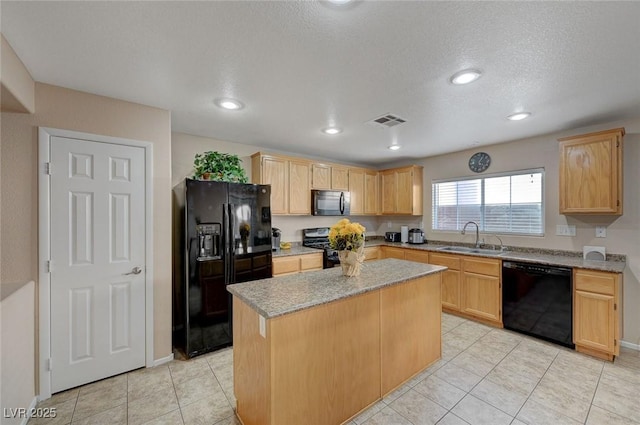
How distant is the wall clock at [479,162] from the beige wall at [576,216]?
0.06 m

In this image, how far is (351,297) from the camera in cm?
180

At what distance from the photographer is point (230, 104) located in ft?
8.20

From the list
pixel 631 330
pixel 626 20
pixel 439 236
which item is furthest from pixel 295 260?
pixel 631 330

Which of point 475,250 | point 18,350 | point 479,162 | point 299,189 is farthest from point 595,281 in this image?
point 18,350

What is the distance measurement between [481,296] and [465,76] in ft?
9.15

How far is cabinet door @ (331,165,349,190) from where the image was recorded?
4525 millimetres

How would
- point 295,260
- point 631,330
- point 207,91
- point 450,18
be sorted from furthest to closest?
point 295,260, point 631,330, point 207,91, point 450,18

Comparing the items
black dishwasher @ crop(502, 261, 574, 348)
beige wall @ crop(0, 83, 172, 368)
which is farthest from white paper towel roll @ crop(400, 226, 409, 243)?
beige wall @ crop(0, 83, 172, 368)

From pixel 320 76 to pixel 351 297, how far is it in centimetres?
161

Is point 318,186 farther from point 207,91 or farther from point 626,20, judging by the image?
point 626,20

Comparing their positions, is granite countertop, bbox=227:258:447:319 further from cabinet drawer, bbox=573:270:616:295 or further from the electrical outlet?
the electrical outlet

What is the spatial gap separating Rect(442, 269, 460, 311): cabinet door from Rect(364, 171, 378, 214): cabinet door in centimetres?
179

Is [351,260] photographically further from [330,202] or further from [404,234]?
[404,234]

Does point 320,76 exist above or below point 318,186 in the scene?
above
